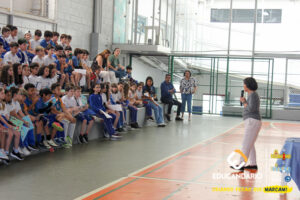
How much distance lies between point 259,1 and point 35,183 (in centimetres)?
1788

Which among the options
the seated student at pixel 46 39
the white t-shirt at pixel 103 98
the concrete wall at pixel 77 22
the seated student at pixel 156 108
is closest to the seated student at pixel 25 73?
the white t-shirt at pixel 103 98

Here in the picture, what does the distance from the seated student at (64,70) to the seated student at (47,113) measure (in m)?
2.45

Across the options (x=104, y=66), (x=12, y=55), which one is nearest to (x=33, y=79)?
(x=12, y=55)

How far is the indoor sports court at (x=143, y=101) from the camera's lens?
6383mm

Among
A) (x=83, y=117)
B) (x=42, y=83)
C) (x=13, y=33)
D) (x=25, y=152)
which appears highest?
(x=13, y=33)

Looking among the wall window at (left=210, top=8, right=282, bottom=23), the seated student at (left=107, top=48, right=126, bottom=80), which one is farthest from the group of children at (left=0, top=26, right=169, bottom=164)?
the wall window at (left=210, top=8, right=282, bottom=23)

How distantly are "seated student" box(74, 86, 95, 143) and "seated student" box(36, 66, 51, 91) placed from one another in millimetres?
755

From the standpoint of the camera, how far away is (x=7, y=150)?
24.3 ft

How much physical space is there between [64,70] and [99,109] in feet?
5.91

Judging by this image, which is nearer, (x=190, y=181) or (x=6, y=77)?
(x=190, y=181)

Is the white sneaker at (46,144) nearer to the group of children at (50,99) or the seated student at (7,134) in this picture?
the group of children at (50,99)

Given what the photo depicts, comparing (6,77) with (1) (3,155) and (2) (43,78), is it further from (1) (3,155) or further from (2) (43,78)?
(1) (3,155)

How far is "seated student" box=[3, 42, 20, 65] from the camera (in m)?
9.71

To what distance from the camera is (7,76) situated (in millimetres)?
8375
